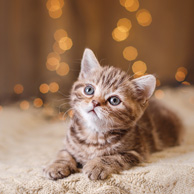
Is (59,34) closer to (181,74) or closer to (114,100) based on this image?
(181,74)

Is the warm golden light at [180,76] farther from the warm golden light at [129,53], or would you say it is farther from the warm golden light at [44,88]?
the warm golden light at [44,88]

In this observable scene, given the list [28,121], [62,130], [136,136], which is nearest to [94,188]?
[136,136]

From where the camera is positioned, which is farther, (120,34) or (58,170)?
(120,34)

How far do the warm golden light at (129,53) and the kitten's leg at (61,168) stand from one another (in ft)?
6.43

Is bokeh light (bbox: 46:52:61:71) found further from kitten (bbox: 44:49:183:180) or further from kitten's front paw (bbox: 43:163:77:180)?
kitten's front paw (bbox: 43:163:77:180)

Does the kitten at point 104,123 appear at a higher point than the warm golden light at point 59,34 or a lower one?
lower

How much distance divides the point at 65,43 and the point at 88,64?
1435 mm

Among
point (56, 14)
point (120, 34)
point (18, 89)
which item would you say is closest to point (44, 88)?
point (18, 89)

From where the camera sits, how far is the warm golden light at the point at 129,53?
2.89 meters

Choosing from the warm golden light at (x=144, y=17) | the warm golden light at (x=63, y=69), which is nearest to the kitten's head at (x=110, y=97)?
the warm golden light at (x=63, y=69)

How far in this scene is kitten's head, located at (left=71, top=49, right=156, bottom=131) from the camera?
1.07 meters

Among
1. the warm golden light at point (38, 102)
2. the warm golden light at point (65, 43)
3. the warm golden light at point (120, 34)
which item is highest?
the warm golden light at point (120, 34)

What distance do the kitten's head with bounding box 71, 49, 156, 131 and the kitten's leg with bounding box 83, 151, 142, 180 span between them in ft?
0.44

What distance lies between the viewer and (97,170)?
0.97 meters
